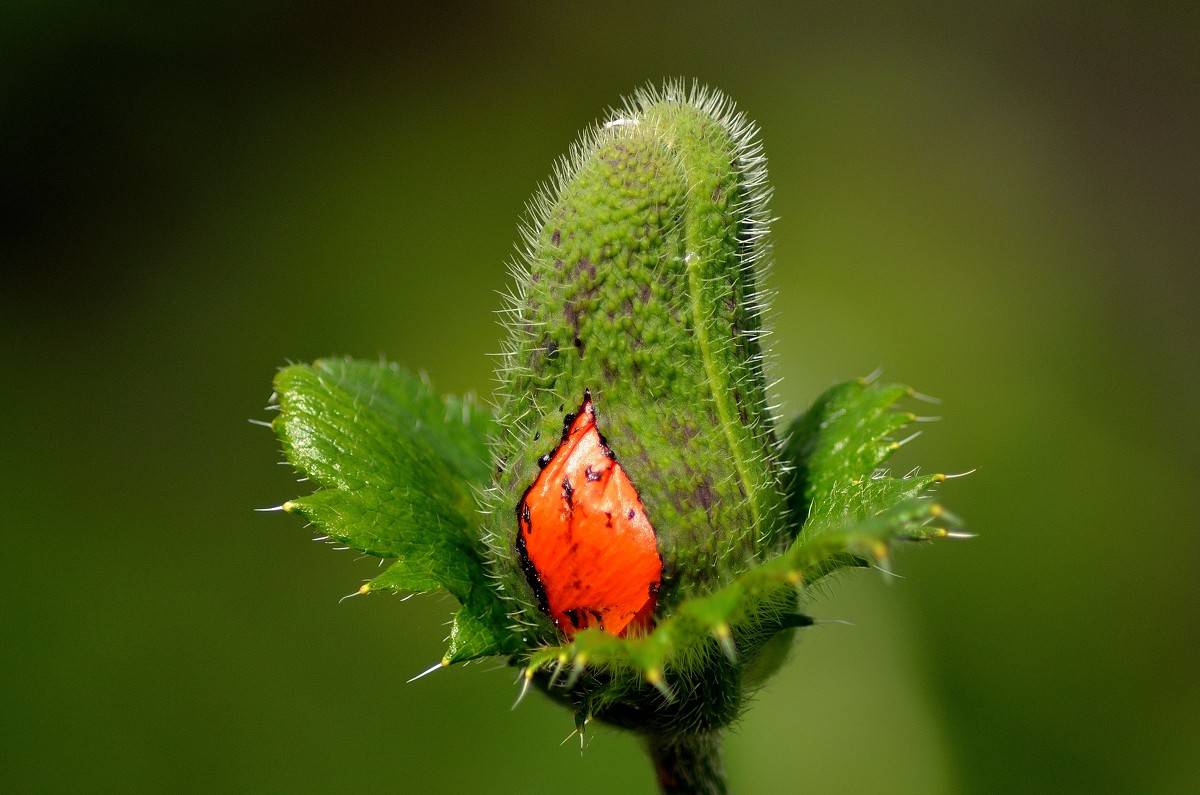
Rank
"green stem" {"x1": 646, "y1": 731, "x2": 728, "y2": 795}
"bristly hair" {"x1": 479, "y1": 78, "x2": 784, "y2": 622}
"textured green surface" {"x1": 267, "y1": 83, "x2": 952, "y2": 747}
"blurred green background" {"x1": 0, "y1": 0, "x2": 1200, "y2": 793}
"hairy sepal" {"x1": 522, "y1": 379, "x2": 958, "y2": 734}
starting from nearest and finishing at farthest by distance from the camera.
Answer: "hairy sepal" {"x1": 522, "y1": 379, "x2": 958, "y2": 734} → "textured green surface" {"x1": 267, "y1": 83, "x2": 952, "y2": 747} → "bristly hair" {"x1": 479, "y1": 78, "x2": 784, "y2": 622} → "green stem" {"x1": 646, "y1": 731, "x2": 728, "y2": 795} → "blurred green background" {"x1": 0, "y1": 0, "x2": 1200, "y2": 793}

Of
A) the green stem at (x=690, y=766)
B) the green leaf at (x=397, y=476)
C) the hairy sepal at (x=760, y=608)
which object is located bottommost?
the green stem at (x=690, y=766)

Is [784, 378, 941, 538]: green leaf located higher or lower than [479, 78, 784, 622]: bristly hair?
lower

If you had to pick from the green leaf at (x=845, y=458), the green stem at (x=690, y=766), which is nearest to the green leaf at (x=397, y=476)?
the green stem at (x=690, y=766)

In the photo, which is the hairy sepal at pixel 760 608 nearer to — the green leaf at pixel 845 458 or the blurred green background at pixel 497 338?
the green leaf at pixel 845 458

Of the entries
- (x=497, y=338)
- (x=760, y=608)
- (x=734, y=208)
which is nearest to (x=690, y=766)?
(x=760, y=608)

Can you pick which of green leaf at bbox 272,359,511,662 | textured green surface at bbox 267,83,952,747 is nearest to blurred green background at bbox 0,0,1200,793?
green leaf at bbox 272,359,511,662

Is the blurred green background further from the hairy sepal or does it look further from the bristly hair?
the bristly hair

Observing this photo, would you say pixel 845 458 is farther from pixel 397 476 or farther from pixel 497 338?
pixel 497 338
